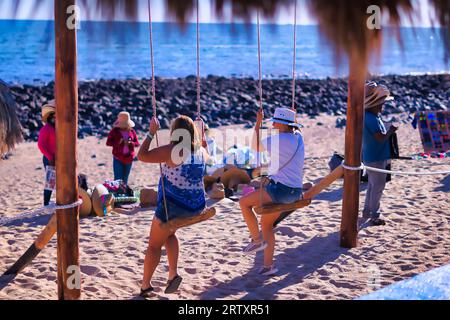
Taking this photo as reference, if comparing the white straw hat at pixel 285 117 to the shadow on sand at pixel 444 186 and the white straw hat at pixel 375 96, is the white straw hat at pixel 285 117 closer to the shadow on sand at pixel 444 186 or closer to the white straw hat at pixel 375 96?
the white straw hat at pixel 375 96

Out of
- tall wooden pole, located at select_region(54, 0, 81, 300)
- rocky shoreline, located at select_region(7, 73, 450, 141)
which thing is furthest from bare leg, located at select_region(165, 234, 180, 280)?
rocky shoreline, located at select_region(7, 73, 450, 141)

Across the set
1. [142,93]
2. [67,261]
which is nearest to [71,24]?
[67,261]

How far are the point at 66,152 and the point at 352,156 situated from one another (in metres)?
2.85

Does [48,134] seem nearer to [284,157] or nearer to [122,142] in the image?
[122,142]

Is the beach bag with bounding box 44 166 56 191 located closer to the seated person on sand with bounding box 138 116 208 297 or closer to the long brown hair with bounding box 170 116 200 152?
the seated person on sand with bounding box 138 116 208 297

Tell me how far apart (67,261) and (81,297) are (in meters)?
0.49

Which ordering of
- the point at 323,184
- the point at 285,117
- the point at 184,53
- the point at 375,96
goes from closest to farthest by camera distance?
the point at 285,117, the point at 323,184, the point at 375,96, the point at 184,53

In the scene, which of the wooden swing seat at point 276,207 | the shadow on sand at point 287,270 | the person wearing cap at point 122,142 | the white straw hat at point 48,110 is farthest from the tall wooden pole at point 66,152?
the person wearing cap at point 122,142

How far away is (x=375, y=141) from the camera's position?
6.57 m

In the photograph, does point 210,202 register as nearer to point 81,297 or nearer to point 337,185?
point 337,185

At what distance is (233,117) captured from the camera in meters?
18.2

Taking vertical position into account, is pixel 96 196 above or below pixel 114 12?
below

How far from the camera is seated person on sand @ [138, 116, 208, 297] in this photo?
4348mm

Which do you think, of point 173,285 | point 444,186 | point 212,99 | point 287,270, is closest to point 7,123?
point 173,285
